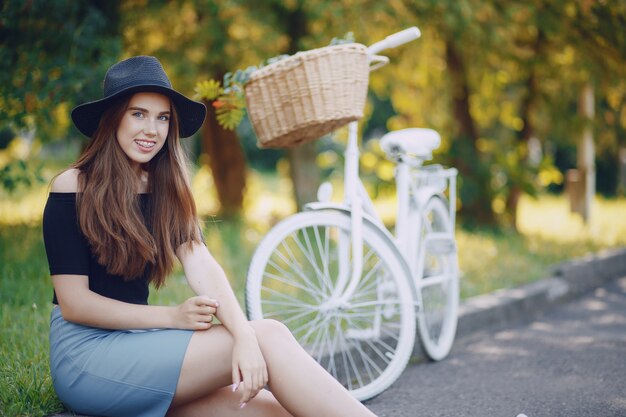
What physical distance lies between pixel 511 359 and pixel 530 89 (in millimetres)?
5550

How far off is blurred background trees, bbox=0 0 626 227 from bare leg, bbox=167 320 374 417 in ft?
10.6

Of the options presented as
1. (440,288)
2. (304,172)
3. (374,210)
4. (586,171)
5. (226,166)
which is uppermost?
(226,166)

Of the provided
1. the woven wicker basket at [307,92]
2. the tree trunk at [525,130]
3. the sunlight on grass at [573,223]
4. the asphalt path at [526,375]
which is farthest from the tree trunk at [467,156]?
the woven wicker basket at [307,92]

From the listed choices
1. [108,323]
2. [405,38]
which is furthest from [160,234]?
[405,38]

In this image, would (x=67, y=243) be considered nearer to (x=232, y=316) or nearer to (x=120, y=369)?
(x=120, y=369)

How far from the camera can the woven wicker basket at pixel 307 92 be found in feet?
10.4

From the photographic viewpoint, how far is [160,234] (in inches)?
105

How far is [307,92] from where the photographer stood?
125 inches

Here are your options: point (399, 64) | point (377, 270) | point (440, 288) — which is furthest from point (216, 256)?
point (399, 64)

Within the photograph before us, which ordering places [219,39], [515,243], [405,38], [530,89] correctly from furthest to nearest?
[530,89] < [515,243] < [219,39] < [405,38]

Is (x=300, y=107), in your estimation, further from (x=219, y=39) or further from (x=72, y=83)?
(x=219, y=39)

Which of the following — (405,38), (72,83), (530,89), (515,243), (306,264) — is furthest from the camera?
(530,89)

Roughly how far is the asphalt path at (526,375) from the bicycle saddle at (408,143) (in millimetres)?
1225

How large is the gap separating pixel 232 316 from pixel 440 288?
7.37ft
